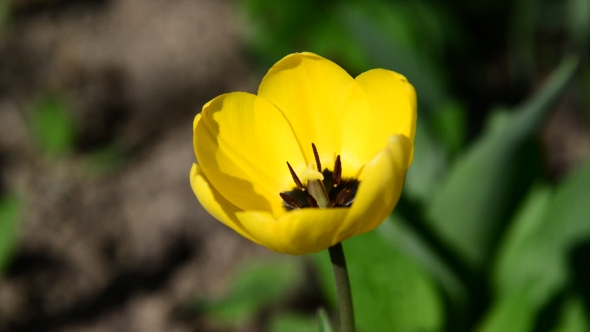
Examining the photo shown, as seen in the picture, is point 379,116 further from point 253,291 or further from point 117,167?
point 117,167

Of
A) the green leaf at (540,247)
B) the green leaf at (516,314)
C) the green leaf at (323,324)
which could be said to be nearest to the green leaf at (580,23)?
the green leaf at (540,247)

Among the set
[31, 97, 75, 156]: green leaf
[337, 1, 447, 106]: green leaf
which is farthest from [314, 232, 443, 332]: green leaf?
[31, 97, 75, 156]: green leaf

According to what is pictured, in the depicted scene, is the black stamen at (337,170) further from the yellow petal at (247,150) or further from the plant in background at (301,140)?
the yellow petal at (247,150)

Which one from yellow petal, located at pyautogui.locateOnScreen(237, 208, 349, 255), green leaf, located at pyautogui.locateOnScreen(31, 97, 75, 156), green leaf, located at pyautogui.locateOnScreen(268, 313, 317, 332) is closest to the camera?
yellow petal, located at pyautogui.locateOnScreen(237, 208, 349, 255)

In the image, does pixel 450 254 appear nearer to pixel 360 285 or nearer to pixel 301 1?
pixel 360 285

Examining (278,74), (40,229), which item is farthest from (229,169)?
(40,229)

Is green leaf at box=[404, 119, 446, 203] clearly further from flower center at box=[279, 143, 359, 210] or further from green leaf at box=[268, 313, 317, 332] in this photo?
flower center at box=[279, 143, 359, 210]

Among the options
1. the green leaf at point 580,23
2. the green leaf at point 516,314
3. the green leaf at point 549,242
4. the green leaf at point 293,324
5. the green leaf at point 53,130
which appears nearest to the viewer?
the green leaf at point 516,314
